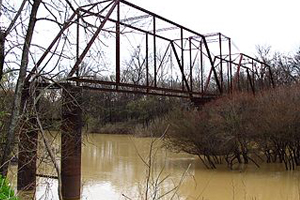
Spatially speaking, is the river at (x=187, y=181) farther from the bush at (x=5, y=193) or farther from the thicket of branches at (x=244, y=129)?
the bush at (x=5, y=193)

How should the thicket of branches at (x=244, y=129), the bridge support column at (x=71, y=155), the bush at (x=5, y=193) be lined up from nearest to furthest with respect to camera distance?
the bush at (x=5, y=193), the bridge support column at (x=71, y=155), the thicket of branches at (x=244, y=129)

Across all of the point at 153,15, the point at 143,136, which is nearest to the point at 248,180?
the point at 153,15

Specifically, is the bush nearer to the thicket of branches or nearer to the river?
the river

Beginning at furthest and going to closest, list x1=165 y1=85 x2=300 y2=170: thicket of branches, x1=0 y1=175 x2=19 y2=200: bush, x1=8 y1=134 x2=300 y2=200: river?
x1=165 y1=85 x2=300 y2=170: thicket of branches
x1=8 y1=134 x2=300 y2=200: river
x1=0 y1=175 x2=19 y2=200: bush

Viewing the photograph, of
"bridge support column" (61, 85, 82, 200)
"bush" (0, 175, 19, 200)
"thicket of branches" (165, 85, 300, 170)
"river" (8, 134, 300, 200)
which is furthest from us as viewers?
"thicket of branches" (165, 85, 300, 170)

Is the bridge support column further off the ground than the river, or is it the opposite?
the bridge support column

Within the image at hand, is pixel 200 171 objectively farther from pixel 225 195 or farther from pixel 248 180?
pixel 225 195

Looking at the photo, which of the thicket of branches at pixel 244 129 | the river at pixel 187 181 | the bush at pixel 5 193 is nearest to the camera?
the bush at pixel 5 193

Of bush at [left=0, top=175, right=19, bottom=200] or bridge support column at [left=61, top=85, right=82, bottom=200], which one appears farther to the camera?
bridge support column at [left=61, top=85, right=82, bottom=200]

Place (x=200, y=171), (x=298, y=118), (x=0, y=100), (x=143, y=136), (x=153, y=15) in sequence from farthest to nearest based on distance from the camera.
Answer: (x=143, y=136)
(x=200, y=171)
(x=298, y=118)
(x=153, y=15)
(x=0, y=100)

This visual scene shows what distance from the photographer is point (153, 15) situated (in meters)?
15.7

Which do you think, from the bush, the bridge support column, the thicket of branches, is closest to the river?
the bridge support column

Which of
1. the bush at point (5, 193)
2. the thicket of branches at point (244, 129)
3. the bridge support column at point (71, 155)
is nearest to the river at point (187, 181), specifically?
the bridge support column at point (71, 155)

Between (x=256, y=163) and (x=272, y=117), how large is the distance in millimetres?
3420
